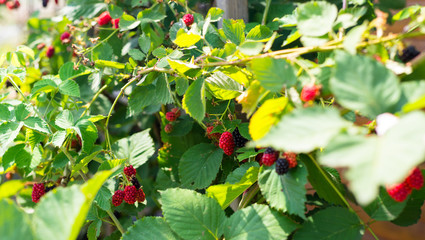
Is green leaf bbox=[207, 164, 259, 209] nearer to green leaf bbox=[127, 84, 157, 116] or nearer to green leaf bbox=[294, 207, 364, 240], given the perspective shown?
green leaf bbox=[294, 207, 364, 240]

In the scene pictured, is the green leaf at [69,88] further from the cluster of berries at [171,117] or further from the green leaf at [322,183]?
the green leaf at [322,183]

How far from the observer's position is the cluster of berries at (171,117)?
104 centimetres

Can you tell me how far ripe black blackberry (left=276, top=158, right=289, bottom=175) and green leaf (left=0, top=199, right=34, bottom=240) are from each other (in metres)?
0.33

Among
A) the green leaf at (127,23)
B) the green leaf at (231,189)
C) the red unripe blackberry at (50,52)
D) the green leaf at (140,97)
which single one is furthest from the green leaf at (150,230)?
the red unripe blackberry at (50,52)

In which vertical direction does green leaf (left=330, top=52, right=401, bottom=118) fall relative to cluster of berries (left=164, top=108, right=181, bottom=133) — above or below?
above

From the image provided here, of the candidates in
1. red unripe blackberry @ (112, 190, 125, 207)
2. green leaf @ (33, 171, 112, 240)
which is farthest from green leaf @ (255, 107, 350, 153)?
red unripe blackberry @ (112, 190, 125, 207)

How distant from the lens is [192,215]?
668 mm

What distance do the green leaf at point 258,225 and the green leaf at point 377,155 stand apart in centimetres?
29

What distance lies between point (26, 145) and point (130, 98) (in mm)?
271

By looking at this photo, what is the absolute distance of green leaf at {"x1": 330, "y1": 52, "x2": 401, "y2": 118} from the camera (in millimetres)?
408

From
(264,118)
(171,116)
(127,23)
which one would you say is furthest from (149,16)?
(264,118)

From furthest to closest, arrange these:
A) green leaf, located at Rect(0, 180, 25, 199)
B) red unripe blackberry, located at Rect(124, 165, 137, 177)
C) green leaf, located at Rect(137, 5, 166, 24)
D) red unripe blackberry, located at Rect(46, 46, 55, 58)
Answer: red unripe blackberry, located at Rect(46, 46, 55, 58)
green leaf, located at Rect(137, 5, 166, 24)
red unripe blackberry, located at Rect(124, 165, 137, 177)
green leaf, located at Rect(0, 180, 25, 199)

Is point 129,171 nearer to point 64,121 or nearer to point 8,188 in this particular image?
point 64,121

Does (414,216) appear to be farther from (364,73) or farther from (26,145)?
(26,145)
